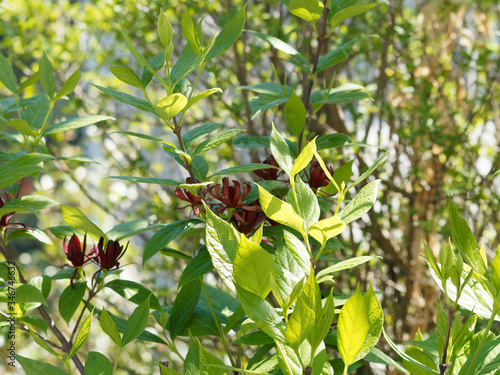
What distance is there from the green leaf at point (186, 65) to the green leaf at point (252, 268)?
7.6 inches

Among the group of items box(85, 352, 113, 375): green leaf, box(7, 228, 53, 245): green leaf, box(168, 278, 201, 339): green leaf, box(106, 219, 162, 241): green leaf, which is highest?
box(7, 228, 53, 245): green leaf

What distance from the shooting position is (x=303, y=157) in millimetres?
356

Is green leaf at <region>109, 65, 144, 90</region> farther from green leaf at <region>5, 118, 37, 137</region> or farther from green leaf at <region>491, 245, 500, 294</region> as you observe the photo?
green leaf at <region>491, 245, 500, 294</region>

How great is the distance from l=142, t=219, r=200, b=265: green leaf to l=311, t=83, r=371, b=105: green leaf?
0.73ft

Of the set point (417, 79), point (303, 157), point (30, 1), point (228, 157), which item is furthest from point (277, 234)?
point (30, 1)

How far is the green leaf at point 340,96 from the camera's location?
22.5 inches

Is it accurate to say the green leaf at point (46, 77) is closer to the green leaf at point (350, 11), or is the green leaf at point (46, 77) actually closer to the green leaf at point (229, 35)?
the green leaf at point (229, 35)

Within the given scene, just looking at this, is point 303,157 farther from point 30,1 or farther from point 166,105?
point 30,1

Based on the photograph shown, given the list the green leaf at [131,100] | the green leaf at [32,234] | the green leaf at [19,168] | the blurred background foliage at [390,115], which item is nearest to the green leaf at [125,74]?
the green leaf at [131,100]

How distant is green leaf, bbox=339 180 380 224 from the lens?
1.24 ft

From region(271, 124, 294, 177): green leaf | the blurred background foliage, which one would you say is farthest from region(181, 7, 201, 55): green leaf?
the blurred background foliage

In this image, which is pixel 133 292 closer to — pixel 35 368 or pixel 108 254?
pixel 108 254

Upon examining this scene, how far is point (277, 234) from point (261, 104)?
18 centimetres

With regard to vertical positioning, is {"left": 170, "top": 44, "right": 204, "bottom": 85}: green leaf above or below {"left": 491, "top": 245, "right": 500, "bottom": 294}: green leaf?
above
